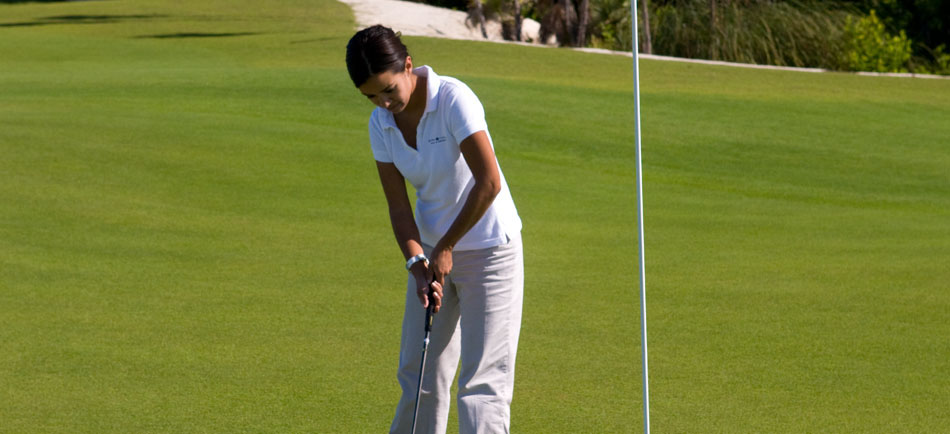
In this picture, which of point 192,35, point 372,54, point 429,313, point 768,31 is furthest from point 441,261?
point 192,35

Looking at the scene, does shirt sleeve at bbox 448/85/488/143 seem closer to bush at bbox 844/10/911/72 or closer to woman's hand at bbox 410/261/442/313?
woman's hand at bbox 410/261/442/313

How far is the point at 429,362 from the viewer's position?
12.6 ft

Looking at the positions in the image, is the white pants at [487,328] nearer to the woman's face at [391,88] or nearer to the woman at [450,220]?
the woman at [450,220]

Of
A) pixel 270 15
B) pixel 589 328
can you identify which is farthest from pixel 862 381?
pixel 270 15

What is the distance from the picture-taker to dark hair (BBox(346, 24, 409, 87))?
3262 mm

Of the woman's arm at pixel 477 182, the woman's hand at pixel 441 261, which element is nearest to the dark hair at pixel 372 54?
the woman's arm at pixel 477 182

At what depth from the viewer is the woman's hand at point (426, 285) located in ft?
11.7

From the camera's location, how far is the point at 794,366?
561cm

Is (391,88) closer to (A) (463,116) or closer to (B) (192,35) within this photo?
(A) (463,116)

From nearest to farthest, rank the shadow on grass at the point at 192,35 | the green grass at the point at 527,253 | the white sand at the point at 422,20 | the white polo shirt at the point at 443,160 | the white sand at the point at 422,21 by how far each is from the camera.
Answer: the white polo shirt at the point at 443,160
the green grass at the point at 527,253
the shadow on grass at the point at 192,35
the white sand at the point at 422,21
the white sand at the point at 422,20

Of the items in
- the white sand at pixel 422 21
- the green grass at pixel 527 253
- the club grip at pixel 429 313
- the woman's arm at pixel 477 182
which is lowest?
the white sand at pixel 422 21

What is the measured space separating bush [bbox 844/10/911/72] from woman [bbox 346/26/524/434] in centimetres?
2188

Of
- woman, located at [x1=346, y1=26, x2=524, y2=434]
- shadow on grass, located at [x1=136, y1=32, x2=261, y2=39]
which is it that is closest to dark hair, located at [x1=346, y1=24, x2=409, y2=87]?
woman, located at [x1=346, y1=26, x2=524, y2=434]

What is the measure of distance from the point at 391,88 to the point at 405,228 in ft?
1.68
